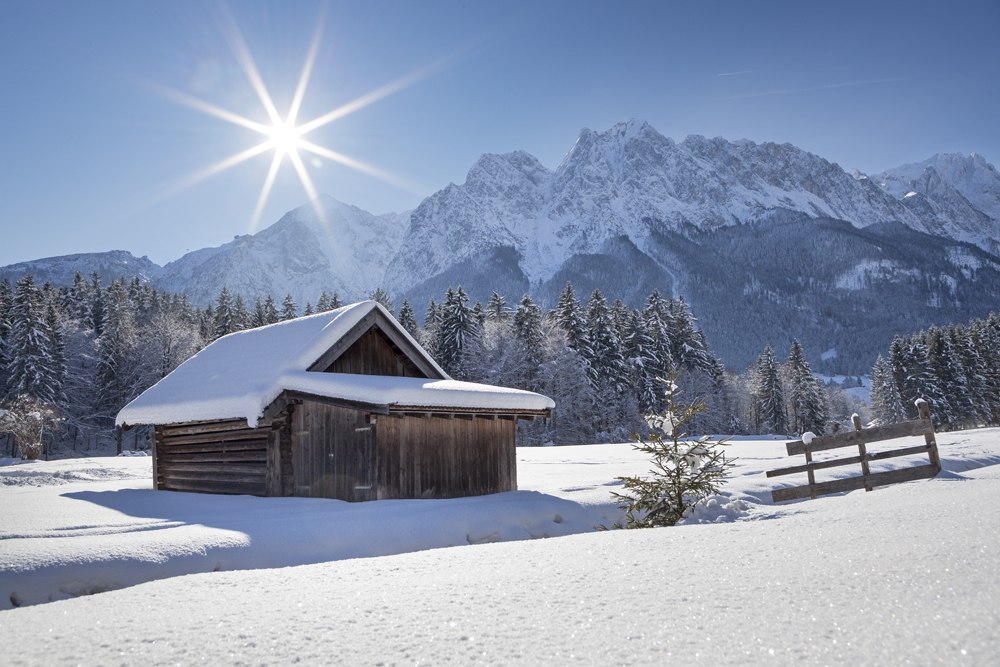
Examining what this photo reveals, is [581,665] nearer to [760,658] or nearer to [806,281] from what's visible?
[760,658]

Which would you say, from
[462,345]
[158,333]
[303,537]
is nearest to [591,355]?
[462,345]

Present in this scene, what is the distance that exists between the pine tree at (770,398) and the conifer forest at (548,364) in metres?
0.12

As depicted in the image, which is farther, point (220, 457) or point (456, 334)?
point (456, 334)

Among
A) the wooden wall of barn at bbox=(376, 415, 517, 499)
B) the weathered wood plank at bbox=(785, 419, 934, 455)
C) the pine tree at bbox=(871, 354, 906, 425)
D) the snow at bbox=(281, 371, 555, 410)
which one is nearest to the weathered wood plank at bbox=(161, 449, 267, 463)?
the snow at bbox=(281, 371, 555, 410)

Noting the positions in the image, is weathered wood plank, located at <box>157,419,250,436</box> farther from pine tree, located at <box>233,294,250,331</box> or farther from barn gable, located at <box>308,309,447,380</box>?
pine tree, located at <box>233,294,250,331</box>

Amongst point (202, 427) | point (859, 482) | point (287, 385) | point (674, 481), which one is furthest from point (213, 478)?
point (859, 482)

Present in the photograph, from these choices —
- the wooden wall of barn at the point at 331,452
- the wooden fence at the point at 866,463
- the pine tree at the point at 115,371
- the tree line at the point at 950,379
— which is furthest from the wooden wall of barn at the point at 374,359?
the tree line at the point at 950,379

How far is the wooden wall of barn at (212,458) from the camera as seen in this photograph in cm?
1527

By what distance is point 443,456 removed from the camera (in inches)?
568

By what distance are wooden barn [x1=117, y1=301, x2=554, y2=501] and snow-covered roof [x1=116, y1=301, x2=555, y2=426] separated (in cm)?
4

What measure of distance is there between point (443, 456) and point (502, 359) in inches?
1298

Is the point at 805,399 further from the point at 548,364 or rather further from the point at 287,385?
the point at 287,385

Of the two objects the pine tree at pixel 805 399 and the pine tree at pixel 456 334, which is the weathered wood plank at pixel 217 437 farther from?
the pine tree at pixel 805 399

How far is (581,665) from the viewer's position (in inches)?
111
